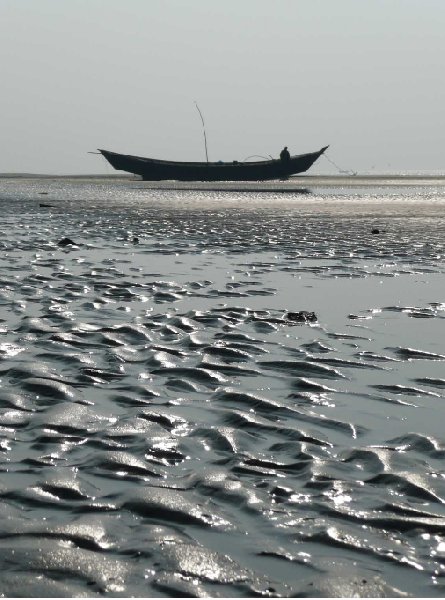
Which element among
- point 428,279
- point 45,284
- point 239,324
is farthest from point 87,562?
point 428,279

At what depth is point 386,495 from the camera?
4.91 m

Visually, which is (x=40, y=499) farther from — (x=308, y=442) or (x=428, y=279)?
(x=428, y=279)

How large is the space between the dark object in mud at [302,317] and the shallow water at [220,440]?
0.05 metres

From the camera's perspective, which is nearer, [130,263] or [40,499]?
[40,499]

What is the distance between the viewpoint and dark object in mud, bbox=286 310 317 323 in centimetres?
1065

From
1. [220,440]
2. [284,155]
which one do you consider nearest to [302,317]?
[220,440]

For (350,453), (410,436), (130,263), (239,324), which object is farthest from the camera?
(130,263)

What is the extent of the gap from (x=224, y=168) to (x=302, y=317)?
10771cm

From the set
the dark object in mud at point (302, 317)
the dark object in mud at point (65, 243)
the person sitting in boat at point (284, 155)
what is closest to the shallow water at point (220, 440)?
the dark object in mud at point (302, 317)

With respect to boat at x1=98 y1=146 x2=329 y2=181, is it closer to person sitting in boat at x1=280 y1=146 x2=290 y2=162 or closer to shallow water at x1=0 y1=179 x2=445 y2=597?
person sitting in boat at x1=280 y1=146 x2=290 y2=162

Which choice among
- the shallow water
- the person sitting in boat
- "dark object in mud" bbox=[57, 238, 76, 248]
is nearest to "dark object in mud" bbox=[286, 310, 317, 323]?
the shallow water

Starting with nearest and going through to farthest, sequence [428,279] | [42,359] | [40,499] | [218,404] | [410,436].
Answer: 1. [40,499]
2. [410,436]
3. [218,404]
4. [42,359]
5. [428,279]

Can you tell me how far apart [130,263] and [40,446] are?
463 inches

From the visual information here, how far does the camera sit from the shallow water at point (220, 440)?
13.0 feet
